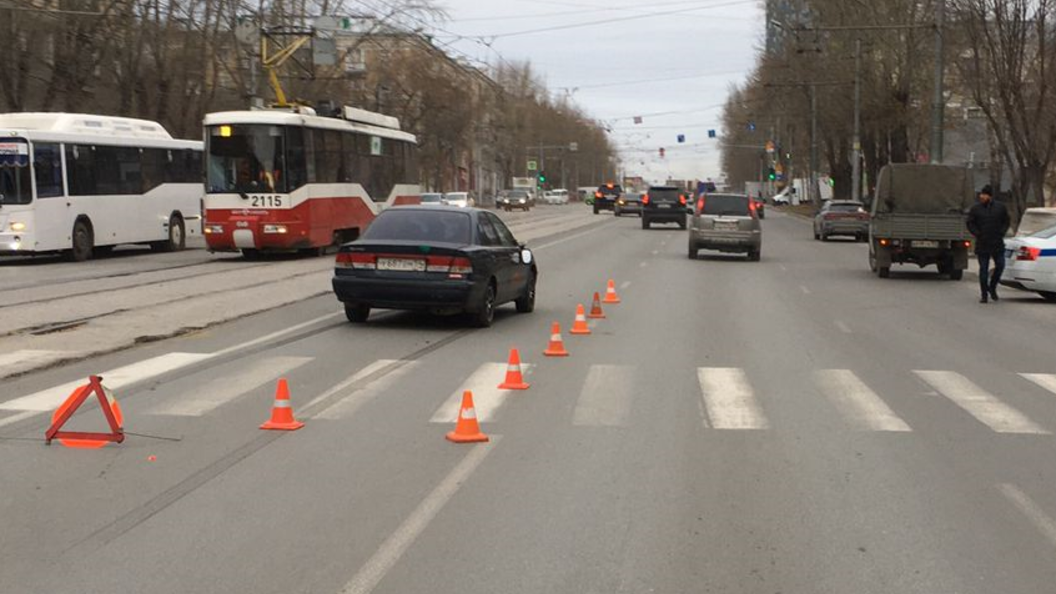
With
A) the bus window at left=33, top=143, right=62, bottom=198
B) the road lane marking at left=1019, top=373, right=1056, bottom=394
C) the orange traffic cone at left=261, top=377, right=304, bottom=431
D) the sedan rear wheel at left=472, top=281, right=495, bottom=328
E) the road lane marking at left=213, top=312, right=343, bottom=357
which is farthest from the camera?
the bus window at left=33, top=143, right=62, bottom=198

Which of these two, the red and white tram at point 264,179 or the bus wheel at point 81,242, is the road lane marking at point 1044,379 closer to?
the red and white tram at point 264,179

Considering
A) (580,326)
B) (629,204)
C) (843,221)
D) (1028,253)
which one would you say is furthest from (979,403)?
(629,204)

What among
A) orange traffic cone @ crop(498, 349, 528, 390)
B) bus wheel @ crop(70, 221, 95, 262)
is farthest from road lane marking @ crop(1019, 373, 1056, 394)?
bus wheel @ crop(70, 221, 95, 262)

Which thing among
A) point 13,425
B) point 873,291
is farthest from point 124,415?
point 873,291

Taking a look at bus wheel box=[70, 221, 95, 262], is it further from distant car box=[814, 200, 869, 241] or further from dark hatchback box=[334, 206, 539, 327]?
distant car box=[814, 200, 869, 241]

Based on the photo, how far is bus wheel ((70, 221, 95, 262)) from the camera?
27297mm

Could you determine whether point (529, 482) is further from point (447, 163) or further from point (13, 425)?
point (447, 163)

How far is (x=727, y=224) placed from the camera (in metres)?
30.7

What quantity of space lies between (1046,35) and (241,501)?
32806mm

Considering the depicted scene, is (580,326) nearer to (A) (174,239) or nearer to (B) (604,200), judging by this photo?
(A) (174,239)

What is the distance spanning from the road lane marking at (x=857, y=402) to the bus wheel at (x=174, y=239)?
24.6 m

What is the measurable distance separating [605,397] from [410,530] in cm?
419

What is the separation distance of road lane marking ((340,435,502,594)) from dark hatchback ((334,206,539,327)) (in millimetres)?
6539

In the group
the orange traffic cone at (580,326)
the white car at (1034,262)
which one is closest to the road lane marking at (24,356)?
the orange traffic cone at (580,326)
